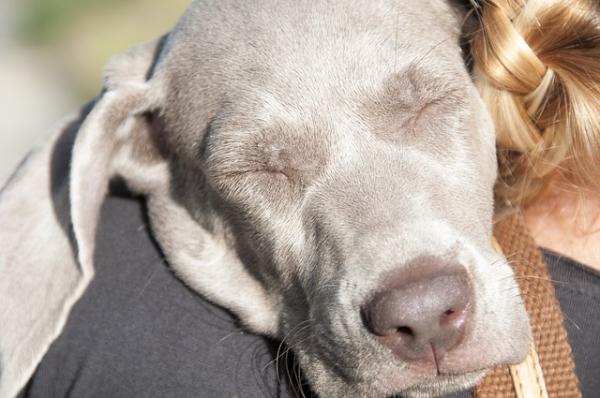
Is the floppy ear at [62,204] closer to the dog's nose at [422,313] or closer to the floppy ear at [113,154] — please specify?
the floppy ear at [113,154]

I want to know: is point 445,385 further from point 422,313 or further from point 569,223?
point 569,223

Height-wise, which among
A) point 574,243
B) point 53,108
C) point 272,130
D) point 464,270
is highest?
point 272,130

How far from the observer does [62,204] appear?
9.88 feet

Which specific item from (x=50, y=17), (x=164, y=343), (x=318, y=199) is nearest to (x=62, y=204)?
(x=164, y=343)

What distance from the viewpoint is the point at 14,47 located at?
492 inches

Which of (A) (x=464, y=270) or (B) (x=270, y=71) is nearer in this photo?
(A) (x=464, y=270)

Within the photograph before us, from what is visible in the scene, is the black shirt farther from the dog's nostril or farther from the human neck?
the dog's nostril

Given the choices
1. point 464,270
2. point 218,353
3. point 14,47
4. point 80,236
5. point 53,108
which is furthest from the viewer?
point 14,47

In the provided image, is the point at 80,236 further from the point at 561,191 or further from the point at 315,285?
the point at 561,191

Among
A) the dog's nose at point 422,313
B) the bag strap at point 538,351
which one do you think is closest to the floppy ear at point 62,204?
the dog's nose at point 422,313

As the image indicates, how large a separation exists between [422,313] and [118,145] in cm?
146

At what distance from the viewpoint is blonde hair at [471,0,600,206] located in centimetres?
267

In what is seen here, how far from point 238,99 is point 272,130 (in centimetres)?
16

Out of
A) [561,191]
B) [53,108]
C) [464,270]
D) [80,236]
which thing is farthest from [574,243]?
[53,108]
